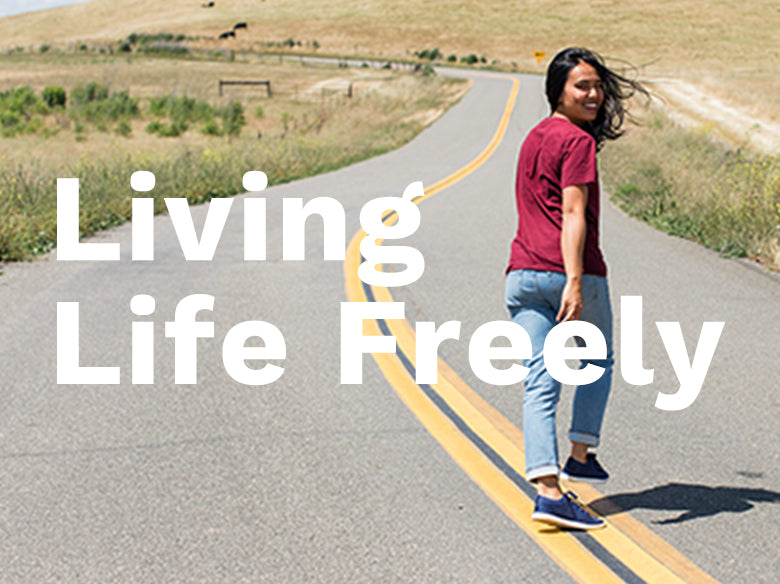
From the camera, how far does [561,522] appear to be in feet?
13.8

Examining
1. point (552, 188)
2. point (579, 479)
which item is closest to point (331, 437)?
point (579, 479)

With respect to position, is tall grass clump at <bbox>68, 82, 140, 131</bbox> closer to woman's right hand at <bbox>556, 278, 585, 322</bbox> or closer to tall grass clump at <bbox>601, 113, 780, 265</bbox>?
tall grass clump at <bbox>601, 113, 780, 265</bbox>

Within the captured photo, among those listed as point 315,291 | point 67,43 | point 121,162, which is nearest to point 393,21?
point 67,43

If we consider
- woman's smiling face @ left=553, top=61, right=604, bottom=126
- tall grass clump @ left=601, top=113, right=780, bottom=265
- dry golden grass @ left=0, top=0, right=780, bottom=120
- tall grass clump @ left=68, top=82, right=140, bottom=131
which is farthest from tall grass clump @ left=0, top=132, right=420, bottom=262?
dry golden grass @ left=0, top=0, right=780, bottom=120

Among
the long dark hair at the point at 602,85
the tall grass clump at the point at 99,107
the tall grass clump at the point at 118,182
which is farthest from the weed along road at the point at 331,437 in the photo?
the tall grass clump at the point at 99,107

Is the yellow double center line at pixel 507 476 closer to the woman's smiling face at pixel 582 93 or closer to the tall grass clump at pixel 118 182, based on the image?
the woman's smiling face at pixel 582 93

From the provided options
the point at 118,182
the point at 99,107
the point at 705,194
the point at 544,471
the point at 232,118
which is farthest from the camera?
the point at 99,107

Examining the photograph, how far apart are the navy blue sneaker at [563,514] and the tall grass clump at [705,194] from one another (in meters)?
7.36

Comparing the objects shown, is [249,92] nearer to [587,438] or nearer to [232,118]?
[232,118]

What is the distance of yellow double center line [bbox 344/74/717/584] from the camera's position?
390cm

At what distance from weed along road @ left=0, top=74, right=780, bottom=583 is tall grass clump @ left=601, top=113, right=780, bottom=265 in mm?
1150

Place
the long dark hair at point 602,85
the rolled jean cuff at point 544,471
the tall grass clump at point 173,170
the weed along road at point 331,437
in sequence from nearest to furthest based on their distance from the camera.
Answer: the weed along road at point 331,437 < the rolled jean cuff at point 544,471 < the long dark hair at point 602,85 < the tall grass clump at point 173,170

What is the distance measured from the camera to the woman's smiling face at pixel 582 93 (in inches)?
171

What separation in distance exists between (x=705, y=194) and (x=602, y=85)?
9352mm
